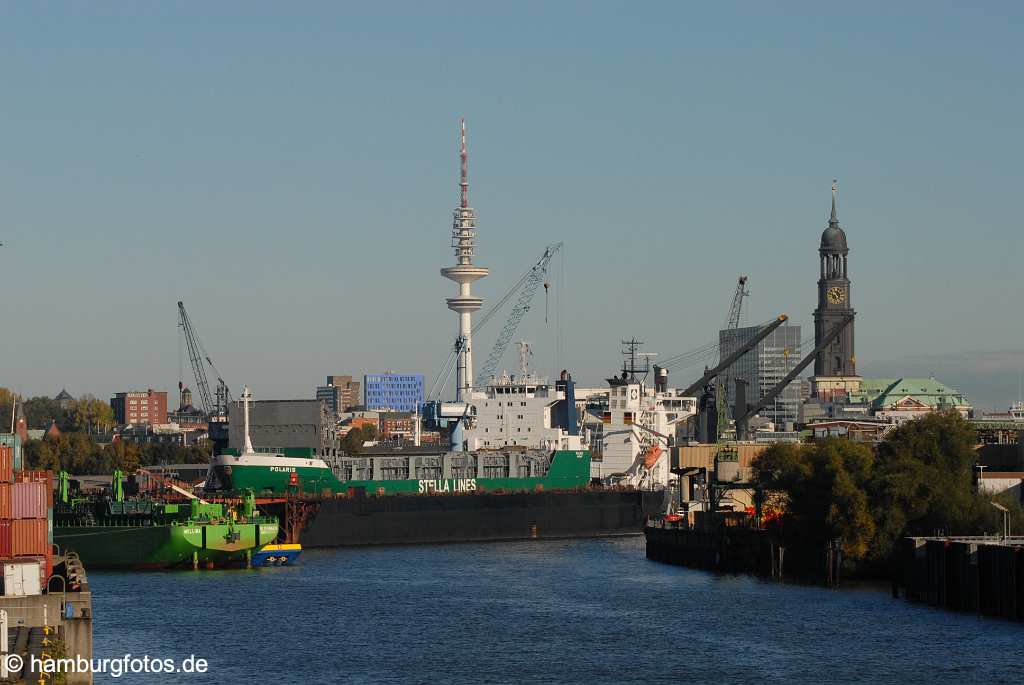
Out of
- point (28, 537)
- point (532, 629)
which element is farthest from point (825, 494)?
point (28, 537)

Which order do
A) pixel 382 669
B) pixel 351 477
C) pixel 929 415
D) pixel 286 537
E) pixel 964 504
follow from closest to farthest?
1. pixel 382 669
2. pixel 964 504
3. pixel 929 415
4. pixel 286 537
5. pixel 351 477

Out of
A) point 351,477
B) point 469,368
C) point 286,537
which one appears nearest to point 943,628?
point 286,537

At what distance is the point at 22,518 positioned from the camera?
46438 millimetres

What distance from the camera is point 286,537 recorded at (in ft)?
331

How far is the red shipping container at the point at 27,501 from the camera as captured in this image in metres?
46.5

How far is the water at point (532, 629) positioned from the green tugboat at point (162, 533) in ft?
8.55

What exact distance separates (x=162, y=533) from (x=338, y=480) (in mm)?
24663

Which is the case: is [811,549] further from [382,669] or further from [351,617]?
[382,669]

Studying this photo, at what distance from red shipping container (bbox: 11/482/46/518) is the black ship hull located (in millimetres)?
55763

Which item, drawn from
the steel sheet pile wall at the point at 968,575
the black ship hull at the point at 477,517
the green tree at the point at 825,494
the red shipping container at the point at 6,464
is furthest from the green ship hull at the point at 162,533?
the red shipping container at the point at 6,464

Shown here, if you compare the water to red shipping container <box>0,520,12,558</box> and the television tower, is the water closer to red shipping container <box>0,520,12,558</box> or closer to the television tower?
red shipping container <box>0,520,12,558</box>

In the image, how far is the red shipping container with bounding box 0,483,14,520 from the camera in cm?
4631

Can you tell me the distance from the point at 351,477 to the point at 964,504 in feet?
163

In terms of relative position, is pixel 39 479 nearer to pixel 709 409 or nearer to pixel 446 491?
pixel 446 491
